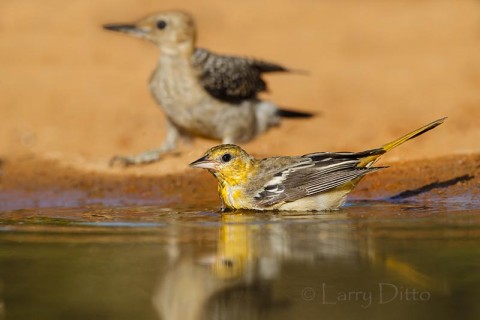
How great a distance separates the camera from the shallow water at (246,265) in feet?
20.2

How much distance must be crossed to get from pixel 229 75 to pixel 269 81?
5133mm

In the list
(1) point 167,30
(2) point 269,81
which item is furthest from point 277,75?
(1) point 167,30

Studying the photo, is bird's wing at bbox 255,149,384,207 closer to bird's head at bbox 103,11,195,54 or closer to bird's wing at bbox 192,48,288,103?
bird's wing at bbox 192,48,288,103

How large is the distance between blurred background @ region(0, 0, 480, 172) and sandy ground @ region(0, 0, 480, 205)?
3 cm

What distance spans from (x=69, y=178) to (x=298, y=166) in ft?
10.8

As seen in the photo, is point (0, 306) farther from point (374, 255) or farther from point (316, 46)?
point (316, 46)

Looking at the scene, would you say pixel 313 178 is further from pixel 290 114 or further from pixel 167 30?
pixel 167 30

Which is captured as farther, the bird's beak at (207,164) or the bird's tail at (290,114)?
the bird's tail at (290,114)

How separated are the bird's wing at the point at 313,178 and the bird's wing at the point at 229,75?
3.53 metres

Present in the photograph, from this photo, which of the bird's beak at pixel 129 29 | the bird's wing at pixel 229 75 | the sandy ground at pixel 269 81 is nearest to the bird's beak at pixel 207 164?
the sandy ground at pixel 269 81

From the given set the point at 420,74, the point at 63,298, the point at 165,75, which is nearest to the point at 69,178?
the point at 165,75

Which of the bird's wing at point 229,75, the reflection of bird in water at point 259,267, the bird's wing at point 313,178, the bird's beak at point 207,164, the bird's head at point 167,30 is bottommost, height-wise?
the reflection of bird in water at point 259,267

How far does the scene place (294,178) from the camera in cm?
940

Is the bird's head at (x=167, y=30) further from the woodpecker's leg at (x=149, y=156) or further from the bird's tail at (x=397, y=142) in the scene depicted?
the bird's tail at (x=397, y=142)
